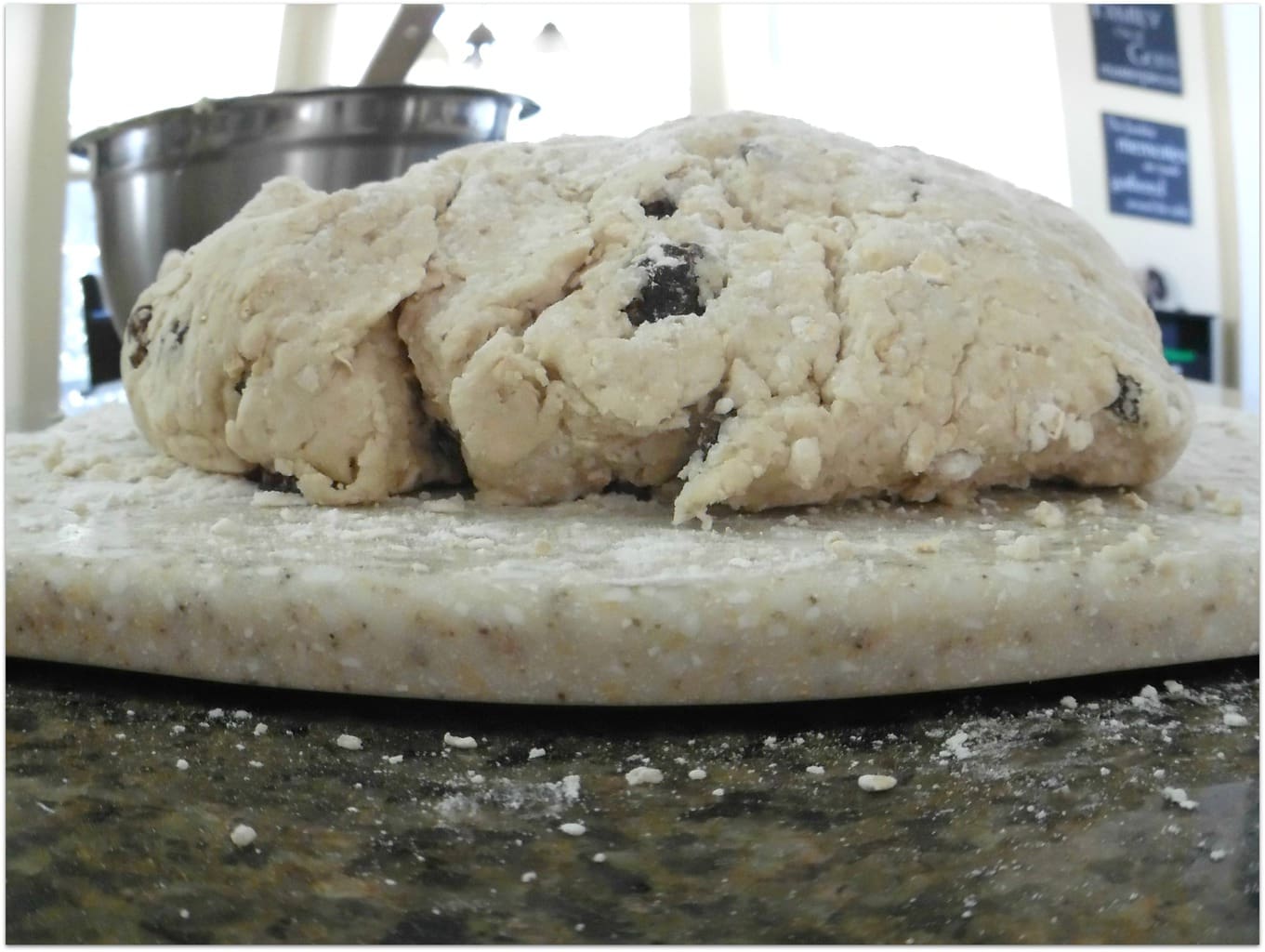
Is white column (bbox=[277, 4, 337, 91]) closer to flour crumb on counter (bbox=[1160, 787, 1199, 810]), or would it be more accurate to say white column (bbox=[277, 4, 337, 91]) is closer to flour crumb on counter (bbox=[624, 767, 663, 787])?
flour crumb on counter (bbox=[624, 767, 663, 787])

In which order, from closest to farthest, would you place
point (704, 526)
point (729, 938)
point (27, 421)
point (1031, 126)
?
1. point (729, 938)
2. point (704, 526)
3. point (1031, 126)
4. point (27, 421)

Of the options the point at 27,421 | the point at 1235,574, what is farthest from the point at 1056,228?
the point at 27,421

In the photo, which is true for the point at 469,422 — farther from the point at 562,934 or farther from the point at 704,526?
the point at 562,934

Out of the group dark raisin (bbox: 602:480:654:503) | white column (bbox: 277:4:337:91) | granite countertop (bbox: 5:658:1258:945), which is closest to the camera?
granite countertop (bbox: 5:658:1258:945)

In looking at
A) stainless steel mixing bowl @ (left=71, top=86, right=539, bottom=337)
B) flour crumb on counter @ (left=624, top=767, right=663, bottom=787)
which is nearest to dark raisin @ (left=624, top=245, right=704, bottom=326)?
flour crumb on counter @ (left=624, top=767, right=663, bottom=787)

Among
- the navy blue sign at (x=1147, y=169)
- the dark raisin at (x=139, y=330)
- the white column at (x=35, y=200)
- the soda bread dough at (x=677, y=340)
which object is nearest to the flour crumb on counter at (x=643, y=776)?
the soda bread dough at (x=677, y=340)

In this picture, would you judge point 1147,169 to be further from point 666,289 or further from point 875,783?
point 875,783

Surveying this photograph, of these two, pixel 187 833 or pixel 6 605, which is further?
pixel 6 605
